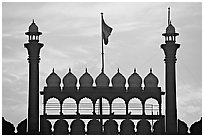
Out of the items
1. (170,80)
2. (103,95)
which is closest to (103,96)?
(103,95)

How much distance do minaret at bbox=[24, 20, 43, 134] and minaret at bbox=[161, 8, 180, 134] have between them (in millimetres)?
3912

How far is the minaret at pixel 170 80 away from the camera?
23297 mm

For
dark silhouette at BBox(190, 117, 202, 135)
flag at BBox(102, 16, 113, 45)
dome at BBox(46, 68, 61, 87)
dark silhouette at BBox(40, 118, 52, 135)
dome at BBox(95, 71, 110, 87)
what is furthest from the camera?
flag at BBox(102, 16, 113, 45)

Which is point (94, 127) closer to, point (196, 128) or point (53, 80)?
point (53, 80)

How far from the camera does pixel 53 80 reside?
941 inches

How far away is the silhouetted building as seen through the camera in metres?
23.4

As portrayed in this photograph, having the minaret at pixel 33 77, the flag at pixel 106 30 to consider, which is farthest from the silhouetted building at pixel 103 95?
the flag at pixel 106 30

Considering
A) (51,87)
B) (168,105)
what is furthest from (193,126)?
(51,87)

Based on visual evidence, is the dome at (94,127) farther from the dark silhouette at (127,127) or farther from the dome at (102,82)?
the dome at (102,82)

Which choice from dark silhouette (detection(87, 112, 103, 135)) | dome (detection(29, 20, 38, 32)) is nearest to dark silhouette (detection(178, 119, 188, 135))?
dark silhouette (detection(87, 112, 103, 135))

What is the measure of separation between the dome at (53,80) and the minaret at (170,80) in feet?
11.0

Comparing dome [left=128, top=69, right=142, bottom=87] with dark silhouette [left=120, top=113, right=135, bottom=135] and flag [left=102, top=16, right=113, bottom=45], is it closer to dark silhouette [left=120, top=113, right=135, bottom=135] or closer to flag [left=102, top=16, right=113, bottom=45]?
dark silhouette [left=120, top=113, right=135, bottom=135]

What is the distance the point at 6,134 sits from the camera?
22.9 metres

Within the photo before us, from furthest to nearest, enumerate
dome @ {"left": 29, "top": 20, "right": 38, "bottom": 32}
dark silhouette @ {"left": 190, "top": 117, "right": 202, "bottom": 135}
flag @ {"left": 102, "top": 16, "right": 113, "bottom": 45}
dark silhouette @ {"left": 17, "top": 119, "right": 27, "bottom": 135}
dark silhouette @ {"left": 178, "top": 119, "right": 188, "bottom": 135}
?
1. flag @ {"left": 102, "top": 16, "right": 113, "bottom": 45}
2. dome @ {"left": 29, "top": 20, "right": 38, "bottom": 32}
3. dark silhouette @ {"left": 190, "top": 117, "right": 202, "bottom": 135}
4. dark silhouette @ {"left": 178, "top": 119, "right": 188, "bottom": 135}
5. dark silhouette @ {"left": 17, "top": 119, "right": 27, "bottom": 135}
